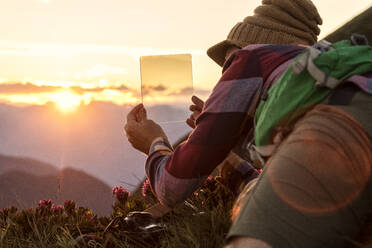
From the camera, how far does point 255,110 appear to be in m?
2.22

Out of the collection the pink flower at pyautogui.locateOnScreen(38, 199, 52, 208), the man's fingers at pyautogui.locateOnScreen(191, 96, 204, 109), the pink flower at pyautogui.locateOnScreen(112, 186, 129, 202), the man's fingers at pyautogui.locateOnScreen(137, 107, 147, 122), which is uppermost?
the man's fingers at pyautogui.locateOnScreen(191, 96, 204, 109)

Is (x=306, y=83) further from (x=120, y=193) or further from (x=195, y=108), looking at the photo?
(x=120, y=193)

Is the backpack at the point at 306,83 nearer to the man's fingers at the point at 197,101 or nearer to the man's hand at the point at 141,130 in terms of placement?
the man's fingers at the point at 197,101

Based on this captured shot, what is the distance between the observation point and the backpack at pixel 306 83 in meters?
1.74

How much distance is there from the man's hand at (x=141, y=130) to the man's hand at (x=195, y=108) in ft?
0.62

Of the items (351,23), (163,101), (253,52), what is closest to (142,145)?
(163,101)

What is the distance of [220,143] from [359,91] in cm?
71

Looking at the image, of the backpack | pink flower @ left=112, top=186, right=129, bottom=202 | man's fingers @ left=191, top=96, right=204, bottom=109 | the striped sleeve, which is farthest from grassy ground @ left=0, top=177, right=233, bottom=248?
the backpack

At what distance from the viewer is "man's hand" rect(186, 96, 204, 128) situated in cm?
274

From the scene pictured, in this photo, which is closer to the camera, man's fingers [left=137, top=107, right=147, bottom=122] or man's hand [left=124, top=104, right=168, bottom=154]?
man's hand [left=124, top=104, right=168, bottom=154]

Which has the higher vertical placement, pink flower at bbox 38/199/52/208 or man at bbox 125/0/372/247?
man at bbox 125/0/372/247

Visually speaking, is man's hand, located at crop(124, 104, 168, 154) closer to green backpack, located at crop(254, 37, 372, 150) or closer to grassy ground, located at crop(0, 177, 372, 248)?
grassy ground, located at crop(0, 177, 372, 248)

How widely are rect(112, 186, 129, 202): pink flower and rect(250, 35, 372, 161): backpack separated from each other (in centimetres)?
354

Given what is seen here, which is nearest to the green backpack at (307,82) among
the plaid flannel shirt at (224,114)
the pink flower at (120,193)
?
the plaid flannel shirt at (224,114)
